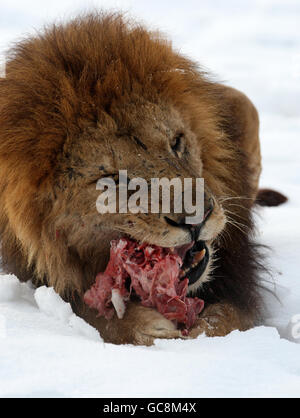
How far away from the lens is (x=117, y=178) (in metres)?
2.10

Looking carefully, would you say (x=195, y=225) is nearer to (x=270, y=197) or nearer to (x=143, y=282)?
(x=143, y=282)

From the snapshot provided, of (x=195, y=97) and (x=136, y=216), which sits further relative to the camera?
(x=195, y=97)

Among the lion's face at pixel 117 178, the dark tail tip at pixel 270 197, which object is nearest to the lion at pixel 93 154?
the lion's face at pixel 117 178

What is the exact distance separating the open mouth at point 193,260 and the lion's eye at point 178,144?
32 cm

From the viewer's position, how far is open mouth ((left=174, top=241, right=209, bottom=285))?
7.23 ft

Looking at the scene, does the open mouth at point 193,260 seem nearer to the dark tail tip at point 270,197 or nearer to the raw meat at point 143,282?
the raw meat at point 143,282

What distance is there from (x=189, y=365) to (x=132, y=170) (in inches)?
26.9

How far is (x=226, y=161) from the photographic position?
2670 millimetres

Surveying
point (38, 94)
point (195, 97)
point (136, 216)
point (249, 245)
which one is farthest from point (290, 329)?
point (38, 94)

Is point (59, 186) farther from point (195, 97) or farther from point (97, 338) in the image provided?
point (195, 97)

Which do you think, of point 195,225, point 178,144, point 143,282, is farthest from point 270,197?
point 195,225
